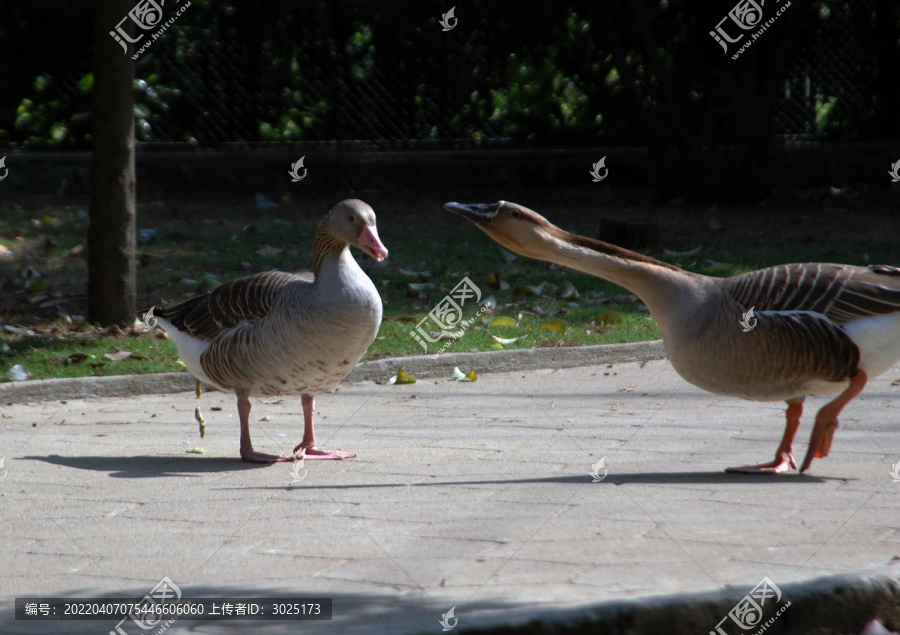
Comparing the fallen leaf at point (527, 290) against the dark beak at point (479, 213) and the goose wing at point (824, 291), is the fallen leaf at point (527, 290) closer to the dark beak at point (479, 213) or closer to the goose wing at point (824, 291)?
the goose wing at point (824, 291)

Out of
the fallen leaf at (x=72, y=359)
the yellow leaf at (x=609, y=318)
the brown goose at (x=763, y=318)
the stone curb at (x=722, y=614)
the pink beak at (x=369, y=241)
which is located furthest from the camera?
the yellow leaf at (x=609, y=318)

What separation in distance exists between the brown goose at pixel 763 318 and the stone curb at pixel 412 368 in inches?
123

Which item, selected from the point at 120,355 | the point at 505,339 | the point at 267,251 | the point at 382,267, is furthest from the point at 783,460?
the point at 267,251

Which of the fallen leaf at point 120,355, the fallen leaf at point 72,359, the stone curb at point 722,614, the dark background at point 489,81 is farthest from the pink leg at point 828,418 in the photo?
the dark background at point 489,81

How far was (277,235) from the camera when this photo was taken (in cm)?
1116

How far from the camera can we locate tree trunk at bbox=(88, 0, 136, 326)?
784 centimetres

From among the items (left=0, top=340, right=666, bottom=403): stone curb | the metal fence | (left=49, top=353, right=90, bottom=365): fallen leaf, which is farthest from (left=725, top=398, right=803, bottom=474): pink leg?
the metal fence

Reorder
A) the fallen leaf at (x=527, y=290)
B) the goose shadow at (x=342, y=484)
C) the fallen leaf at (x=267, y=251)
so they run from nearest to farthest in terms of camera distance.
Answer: the goose shadow at (x=342, y=484) → the fallen leaf at (x=527, y=290) → the fallen leaf at (x=267, y=251)

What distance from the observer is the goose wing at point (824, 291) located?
13.9 feet

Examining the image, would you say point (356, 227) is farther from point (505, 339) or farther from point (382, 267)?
point (382, 267)

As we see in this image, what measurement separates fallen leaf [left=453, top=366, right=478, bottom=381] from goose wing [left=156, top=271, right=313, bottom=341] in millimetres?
2098

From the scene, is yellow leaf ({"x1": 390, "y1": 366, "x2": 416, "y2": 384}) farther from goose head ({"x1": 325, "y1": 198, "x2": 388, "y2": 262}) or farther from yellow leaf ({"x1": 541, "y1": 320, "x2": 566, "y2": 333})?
goose head ({"x1": 325, "y1": 198, "x2": 388, "y2": 262})

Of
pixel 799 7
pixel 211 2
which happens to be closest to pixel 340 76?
pixel 211 2

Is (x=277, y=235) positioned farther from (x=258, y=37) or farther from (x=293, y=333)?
(x=293, y=333)
